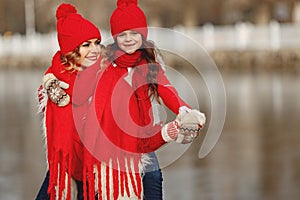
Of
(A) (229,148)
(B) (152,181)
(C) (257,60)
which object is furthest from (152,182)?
(C) (257,60)

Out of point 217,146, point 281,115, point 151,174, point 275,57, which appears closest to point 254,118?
point 281,115

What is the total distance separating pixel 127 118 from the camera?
3893 mm

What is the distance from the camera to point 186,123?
374cm

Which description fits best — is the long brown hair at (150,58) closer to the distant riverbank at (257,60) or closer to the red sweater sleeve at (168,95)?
the red sweater sleeve at (168,95)

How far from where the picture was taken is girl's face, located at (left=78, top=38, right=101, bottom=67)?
4051mm

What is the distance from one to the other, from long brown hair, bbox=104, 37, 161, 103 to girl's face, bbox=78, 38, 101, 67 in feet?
0.18

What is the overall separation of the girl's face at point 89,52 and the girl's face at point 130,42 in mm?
142

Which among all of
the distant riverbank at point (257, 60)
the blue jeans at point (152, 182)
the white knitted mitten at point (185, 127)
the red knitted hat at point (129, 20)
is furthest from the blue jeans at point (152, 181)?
the distant riverbank at point (257, 60)

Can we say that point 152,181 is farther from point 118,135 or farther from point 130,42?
point 130,42

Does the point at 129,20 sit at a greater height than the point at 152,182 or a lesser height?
greater

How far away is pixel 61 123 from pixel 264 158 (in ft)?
16.2

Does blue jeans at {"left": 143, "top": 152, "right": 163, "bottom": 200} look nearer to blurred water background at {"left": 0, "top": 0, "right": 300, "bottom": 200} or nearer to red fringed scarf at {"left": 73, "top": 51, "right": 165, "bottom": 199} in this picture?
red fringed scarf at {"left": 73, "top": 51, "right": 165, "bottom": 199}

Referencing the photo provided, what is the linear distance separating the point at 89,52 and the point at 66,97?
0.80ft

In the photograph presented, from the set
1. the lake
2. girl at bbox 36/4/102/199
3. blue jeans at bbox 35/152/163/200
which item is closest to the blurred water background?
the lake
